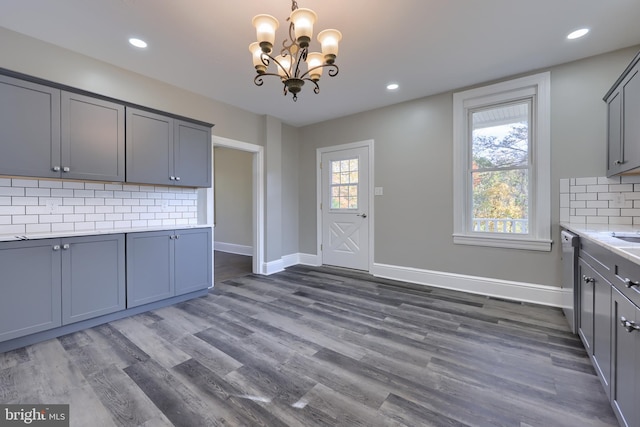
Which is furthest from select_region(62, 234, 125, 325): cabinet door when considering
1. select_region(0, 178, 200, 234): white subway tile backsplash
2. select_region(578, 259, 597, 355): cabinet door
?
select_region(578, 259, 597, 355): cabinet door

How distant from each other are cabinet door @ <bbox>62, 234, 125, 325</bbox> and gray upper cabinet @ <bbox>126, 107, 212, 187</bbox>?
73cm

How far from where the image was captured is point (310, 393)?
1.67 meters

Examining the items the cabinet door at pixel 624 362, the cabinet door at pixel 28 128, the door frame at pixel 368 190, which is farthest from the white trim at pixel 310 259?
the cabinet door at pixel 624 362

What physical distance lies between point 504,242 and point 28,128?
4926 mm

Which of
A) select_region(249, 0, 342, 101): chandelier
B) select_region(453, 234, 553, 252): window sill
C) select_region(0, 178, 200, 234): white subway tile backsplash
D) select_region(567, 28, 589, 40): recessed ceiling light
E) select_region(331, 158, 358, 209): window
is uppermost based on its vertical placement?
select_region(567, 28, 589, 40): recessed ceiling light

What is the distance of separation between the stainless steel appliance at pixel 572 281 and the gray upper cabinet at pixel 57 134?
4.26 metres

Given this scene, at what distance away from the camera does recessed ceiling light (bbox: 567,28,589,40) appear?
2354mm

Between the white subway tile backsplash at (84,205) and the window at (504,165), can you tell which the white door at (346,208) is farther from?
the white subway tile backsplash at (84,205)

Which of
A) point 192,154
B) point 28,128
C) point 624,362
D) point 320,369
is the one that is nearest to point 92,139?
point 28,128

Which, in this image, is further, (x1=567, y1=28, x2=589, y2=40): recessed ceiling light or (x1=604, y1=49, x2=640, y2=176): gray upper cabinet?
(x1=567, y1=28, x2=589, y2=40): recessed ceiling light

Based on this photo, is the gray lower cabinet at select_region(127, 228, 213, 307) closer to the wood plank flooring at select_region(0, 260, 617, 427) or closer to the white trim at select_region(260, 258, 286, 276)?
the wood plank flooring at select_region(0, 260, 617, 427)

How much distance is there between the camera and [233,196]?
6465 mm

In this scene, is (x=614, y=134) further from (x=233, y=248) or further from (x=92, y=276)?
(x=233, y=248)

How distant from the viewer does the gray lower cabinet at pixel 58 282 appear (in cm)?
212
